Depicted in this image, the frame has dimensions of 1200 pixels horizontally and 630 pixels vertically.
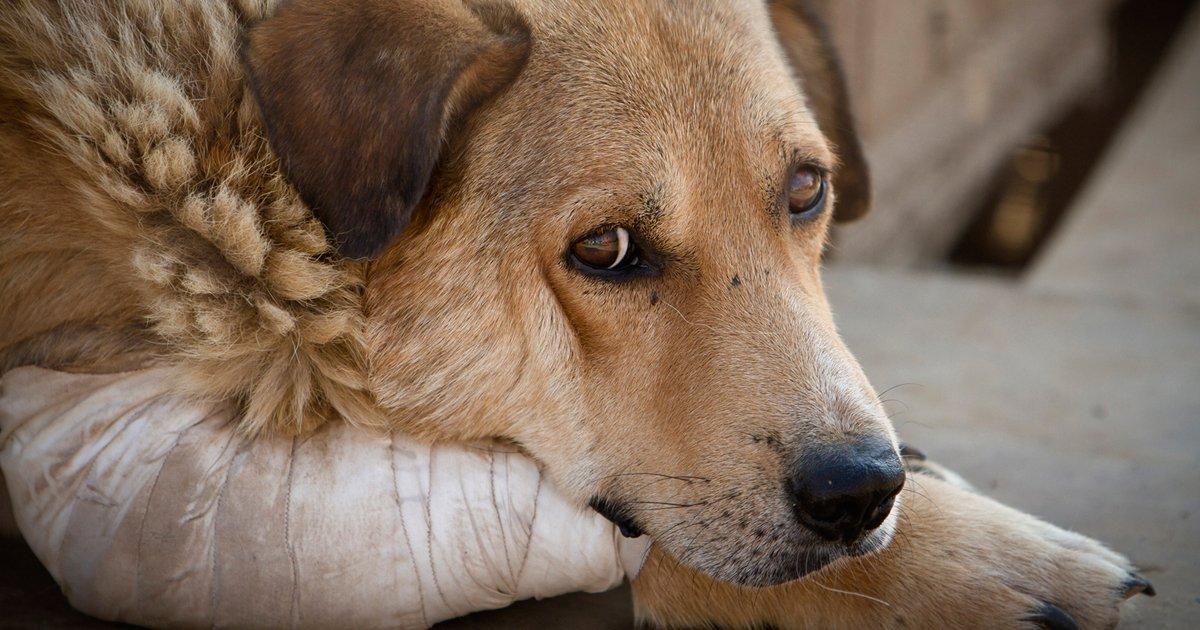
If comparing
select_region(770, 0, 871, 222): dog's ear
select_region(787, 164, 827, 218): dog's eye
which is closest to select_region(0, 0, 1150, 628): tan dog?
select_region(787, 164, 827, 218): dog's eye

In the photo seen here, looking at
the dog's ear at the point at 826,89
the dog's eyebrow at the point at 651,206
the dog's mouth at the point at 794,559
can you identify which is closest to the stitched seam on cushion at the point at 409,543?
the dog's mouth at the point at 794,559

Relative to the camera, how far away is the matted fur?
2.01 meters

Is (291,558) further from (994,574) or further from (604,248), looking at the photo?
(994,574)

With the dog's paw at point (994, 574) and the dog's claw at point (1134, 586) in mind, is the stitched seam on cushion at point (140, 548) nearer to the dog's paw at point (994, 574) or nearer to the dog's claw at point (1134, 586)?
the dog's paw at point (994, 574)

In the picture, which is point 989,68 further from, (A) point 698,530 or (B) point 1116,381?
(A) point 698,530

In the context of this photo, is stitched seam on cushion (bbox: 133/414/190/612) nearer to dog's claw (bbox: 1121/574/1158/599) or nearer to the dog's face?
the dog's face

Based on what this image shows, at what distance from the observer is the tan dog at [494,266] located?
1.97 meters

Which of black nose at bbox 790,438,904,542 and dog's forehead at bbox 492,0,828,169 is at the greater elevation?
dog's forehead at bbox 492,0,828,169

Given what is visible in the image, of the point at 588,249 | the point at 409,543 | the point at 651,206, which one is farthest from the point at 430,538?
the point at 651,206

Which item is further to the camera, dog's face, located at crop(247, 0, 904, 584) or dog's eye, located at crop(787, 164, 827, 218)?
dog's eye, located at crop(787, 164, 827, 218)

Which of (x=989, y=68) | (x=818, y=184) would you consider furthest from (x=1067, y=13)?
(x=818, y=184)

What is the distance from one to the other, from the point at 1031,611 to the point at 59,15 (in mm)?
2288

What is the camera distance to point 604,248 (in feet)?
6.91

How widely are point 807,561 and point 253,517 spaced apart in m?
1.05
